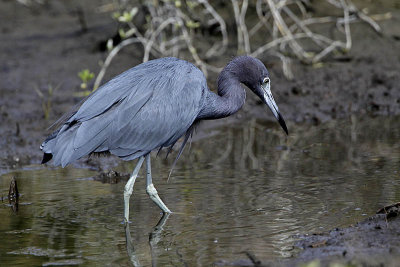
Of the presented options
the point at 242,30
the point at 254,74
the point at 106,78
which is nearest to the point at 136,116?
the point at 254,74

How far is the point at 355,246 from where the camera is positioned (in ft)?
13.7

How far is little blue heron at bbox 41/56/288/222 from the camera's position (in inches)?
214

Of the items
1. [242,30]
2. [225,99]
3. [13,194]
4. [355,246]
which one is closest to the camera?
[355,246]

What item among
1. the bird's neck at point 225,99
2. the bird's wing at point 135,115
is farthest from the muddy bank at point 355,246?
the bird's neck at point 225,99

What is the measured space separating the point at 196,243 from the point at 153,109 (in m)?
1.39

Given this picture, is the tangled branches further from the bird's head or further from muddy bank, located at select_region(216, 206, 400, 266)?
muddy bank, located at select_region(216, 206, 400, 266)

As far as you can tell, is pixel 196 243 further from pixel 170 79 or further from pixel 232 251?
pixel 170 79

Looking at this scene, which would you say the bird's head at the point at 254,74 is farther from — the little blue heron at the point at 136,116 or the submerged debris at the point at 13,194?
the submerged debris at the point at 13,194

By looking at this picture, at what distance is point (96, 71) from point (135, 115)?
453cm

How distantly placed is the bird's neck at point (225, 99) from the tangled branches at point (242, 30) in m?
2.72

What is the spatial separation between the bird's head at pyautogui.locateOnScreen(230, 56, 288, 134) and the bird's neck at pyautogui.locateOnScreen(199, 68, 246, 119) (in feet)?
0.23

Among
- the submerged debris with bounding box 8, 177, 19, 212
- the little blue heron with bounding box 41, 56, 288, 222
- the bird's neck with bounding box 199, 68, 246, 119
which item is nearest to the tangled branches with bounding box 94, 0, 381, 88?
the bird's neck with bounding box 199, 68, 246, 119

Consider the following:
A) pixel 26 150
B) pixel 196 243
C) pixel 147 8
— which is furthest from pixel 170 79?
pixel 147 8

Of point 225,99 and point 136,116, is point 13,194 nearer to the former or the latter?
point 136,116
